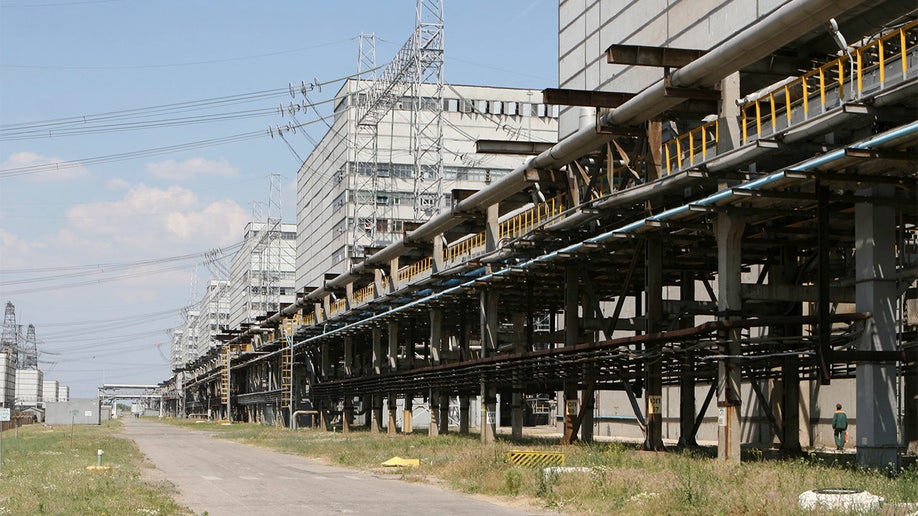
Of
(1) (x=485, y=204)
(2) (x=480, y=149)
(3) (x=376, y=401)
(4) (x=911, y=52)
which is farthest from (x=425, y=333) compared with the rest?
(4) (x=911, y=52)

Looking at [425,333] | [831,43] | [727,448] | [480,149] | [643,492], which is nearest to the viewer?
[643,492]

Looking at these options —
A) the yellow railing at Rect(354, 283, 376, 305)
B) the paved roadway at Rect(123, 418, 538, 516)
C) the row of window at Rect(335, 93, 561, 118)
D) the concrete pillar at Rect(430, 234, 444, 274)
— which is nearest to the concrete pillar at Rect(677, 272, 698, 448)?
the paved roadway at Rect(123, 418, 538, 516)

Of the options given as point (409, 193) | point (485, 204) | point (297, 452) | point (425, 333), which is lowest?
point (297, 452)

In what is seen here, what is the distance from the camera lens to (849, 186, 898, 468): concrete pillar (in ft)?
72.9

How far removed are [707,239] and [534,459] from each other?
9235mm

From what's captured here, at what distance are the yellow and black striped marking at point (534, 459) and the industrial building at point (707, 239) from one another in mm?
3905

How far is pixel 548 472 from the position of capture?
846 inches

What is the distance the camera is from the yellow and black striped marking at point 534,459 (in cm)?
2458

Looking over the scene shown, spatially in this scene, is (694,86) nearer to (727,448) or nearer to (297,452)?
(727,448)

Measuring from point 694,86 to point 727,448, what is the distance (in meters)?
8.84

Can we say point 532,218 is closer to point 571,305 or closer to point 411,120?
point 571,305

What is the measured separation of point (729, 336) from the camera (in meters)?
25.2

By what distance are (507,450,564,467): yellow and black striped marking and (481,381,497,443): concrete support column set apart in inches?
637

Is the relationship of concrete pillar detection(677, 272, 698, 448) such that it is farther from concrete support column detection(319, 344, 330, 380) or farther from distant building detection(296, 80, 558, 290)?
distant building detection(296, 80, 558, 290)
